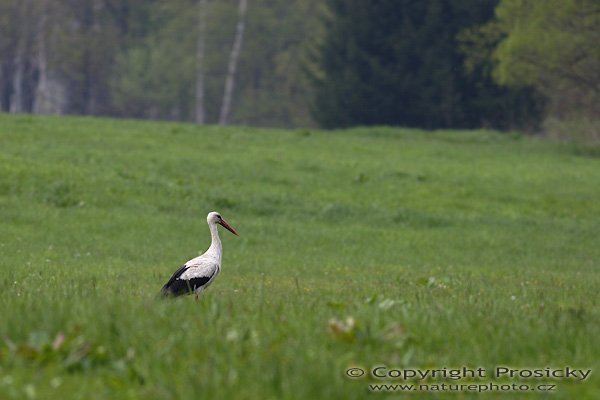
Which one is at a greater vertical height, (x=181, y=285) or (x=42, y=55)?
(x=42, y=55)

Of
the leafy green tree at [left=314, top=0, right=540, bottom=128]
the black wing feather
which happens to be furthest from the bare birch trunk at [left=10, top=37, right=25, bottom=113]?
the black wing feather

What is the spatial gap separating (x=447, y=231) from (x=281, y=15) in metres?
73.4

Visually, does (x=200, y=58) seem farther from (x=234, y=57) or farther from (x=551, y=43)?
(x=551, y=43)

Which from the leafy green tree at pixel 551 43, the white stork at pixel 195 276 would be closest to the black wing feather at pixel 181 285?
the white stork at pixel 195 276

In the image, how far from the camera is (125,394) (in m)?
5.76

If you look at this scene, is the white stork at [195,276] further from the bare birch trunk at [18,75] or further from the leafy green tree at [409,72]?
the bare birch trunk at [18,75]

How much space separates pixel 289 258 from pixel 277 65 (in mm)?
75821

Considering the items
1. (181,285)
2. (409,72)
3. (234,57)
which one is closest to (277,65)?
(234,57)

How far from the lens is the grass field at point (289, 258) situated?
20.7 feet

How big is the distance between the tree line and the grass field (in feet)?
44.3

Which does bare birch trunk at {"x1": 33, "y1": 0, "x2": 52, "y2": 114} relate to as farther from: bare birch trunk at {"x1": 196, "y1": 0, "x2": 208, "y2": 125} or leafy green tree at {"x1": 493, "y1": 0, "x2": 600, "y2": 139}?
leafy green tree at {"x1": 493, "y1": 0, "x2": 600, "y2": 139}

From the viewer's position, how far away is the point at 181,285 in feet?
37.9

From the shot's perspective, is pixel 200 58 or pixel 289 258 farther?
pixel 200 58

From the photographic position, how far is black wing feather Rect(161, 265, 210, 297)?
37.4ft
